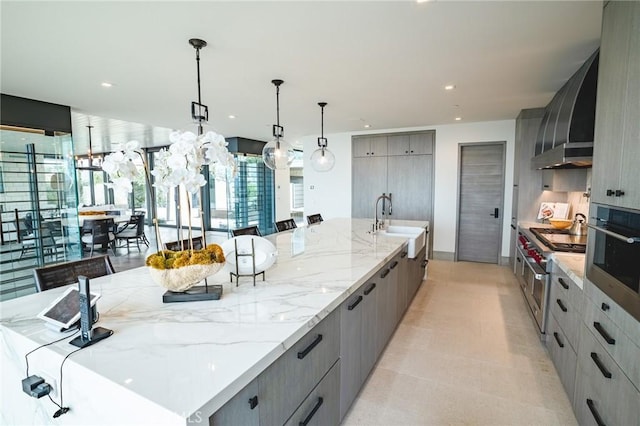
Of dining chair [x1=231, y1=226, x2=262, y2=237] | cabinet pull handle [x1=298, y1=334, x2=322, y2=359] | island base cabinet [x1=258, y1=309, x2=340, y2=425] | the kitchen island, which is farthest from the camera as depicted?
dining chair [x1=231, y1=226, x2=262, y2=237]

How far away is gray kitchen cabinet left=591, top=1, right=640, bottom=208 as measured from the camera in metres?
1.40

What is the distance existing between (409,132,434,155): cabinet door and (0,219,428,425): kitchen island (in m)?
4.81

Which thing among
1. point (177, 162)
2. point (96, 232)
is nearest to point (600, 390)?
point (177, 162)

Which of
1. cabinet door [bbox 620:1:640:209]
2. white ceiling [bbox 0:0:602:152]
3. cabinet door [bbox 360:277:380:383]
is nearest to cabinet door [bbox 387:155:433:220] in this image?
white ceiling [bbox 0:0:602:152]

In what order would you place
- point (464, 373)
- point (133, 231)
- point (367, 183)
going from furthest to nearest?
point (133, 231)
point (367, 183)
point (464, 373)

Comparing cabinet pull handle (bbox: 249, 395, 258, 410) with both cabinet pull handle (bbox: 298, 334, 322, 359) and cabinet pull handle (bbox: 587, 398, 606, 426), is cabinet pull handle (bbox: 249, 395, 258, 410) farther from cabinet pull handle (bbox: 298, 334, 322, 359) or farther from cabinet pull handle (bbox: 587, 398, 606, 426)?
cabinet pull handle (bbox: 587, 398, 606, 426)

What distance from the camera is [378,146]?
21.7 ft

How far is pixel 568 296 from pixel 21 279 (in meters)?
6.04

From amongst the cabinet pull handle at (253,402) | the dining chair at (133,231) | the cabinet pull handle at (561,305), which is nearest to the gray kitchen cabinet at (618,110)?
the cabinet pull handle at (561,305)

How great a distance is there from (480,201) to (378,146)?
225cm

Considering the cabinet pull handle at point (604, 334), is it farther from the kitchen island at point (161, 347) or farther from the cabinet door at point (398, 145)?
the cabinet door at point (398, 145)

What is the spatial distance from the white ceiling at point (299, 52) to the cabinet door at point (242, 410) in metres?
2.12

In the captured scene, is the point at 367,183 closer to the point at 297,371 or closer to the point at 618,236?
the point at 618,236

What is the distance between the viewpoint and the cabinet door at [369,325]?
2.06 meters
